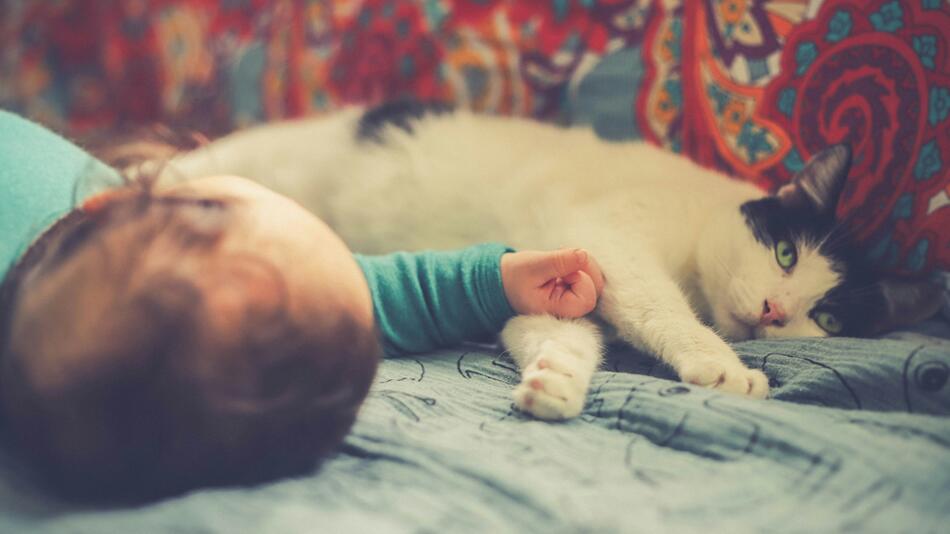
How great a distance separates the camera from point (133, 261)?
1.83 ft

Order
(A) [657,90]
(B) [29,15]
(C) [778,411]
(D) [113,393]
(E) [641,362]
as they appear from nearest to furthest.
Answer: (D) [113,393], (C) [778,411], (E) [641,362], (A) [657,90], (B) [29,15]

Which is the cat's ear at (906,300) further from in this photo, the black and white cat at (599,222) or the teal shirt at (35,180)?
the teal shirt at (35,180)

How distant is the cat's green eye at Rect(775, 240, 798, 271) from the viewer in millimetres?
1029

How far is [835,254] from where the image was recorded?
3.37 ft

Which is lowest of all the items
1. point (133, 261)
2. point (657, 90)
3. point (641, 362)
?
point (641, 362)

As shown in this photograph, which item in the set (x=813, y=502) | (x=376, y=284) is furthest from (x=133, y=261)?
(x=813, y=502)

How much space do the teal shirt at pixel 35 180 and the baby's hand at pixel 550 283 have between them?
552 millimetres

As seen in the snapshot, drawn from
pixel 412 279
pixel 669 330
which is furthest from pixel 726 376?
pixel 412 279

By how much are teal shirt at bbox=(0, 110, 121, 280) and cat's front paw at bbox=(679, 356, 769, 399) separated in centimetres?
77

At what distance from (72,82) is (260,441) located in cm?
212

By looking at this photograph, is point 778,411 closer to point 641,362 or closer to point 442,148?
point 641,362

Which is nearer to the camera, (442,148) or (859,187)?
(859,187)

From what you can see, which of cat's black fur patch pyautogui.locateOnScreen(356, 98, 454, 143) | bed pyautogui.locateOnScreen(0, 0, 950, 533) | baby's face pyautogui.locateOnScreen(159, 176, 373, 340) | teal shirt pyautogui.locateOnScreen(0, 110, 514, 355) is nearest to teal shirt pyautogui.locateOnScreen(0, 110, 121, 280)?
teal shirt pyautogui.locateOnScreen(0, 110, 514, 355)

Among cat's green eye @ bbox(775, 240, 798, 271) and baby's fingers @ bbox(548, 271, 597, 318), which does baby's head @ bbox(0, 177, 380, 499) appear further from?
cat's green eye @ bbox(775, 240, 798, 271)
